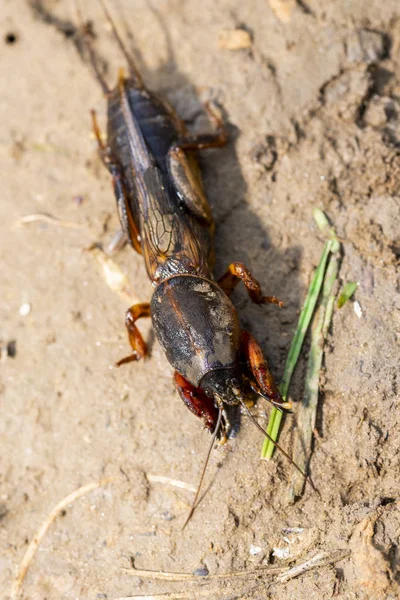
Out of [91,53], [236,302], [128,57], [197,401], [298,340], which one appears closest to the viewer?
[197,401]

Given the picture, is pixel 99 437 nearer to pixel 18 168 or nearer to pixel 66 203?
pixel 66 203

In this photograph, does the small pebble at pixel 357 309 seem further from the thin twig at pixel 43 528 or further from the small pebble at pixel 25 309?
the small pebble at pixel 25 309

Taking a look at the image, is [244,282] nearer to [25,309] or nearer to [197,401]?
[197,401]

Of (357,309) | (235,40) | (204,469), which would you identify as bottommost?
(204,469)

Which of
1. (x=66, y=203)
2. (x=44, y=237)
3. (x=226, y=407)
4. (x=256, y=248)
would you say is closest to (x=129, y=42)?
(x=66, y=203)

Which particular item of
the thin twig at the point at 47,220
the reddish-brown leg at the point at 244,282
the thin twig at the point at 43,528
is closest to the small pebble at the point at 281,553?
the thin twig at the point at 43,528

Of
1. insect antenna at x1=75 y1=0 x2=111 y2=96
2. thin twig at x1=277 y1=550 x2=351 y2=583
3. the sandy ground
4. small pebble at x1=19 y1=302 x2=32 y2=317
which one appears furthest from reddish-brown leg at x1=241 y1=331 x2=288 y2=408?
insect antenna at x1=75 y1=0 x2=111 y2=96

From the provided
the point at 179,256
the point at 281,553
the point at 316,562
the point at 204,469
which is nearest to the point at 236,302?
the point at 179,256
